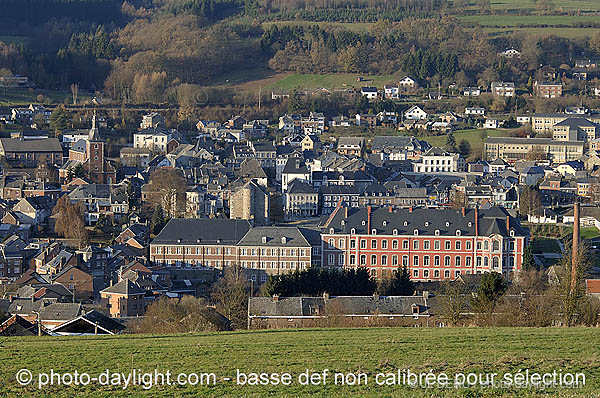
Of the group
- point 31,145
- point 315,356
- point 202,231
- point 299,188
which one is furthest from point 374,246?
point 31,145

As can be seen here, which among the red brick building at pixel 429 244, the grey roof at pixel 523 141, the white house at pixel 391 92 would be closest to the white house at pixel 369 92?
the white house at pixel 391 92

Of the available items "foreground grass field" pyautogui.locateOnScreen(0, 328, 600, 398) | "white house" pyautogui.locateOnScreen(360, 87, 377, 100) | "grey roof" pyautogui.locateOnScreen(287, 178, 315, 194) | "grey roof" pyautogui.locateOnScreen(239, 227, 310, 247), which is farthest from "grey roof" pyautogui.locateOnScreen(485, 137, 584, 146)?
"foreground grass field" pyautogui.locateOnScreen(0, 328, 600, 398)

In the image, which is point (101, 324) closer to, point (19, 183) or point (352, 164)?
point (19, 183)

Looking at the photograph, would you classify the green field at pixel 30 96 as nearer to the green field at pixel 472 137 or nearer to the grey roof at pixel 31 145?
the grey roof at pixel 31 145

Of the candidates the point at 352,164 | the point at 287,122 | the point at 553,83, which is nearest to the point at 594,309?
the point at 352,164

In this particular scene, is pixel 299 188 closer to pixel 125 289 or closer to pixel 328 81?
pixel 125 289

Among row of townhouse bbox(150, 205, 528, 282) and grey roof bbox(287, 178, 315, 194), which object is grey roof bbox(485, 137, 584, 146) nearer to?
grey roof bbox(287, 178, 315, 194)

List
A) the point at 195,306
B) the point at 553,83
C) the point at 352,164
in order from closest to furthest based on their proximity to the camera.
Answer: the point at 195,306, the point at 352,164, the point at 553,83
